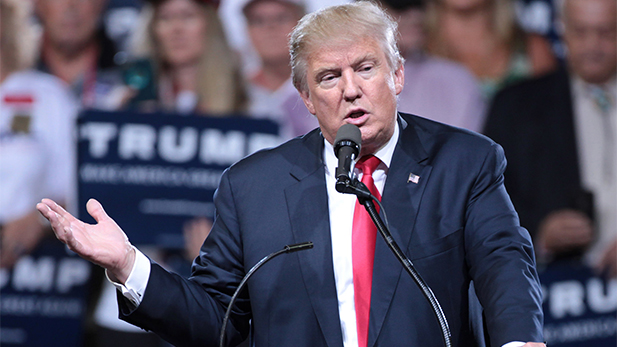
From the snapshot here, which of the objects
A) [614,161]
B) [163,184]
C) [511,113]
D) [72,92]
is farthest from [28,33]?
[614,161]

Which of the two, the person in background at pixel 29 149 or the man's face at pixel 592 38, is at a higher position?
the man's face at pixel 592 38

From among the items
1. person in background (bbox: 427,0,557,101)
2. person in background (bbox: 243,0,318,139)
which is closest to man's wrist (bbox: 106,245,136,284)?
person in background (bbox: 243,0,318,139)

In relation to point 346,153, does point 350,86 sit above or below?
above

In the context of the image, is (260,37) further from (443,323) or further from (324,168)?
(443,323)

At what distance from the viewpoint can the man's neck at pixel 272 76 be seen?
438 centimetres

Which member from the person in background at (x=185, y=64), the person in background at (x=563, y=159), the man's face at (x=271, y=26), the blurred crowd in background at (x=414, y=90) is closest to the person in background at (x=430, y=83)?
the blurred crowd in background at (x=414, y=90)

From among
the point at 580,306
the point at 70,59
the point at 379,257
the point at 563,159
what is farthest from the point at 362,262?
the point at 70,59

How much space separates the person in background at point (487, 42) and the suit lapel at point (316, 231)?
279cm

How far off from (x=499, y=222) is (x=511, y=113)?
290cm

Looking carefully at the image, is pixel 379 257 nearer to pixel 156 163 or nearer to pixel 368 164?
pixel 368 164

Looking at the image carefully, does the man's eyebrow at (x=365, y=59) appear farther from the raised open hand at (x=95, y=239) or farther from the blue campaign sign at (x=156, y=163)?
the blue campaign sign at (x=156, y=163)

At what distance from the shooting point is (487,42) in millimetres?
4449

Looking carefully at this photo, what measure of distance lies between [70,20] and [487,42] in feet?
8.84

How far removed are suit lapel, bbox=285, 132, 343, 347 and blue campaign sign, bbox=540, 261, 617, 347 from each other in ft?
9.65
